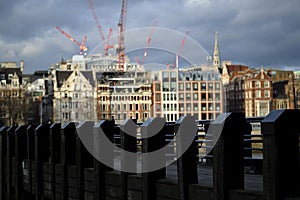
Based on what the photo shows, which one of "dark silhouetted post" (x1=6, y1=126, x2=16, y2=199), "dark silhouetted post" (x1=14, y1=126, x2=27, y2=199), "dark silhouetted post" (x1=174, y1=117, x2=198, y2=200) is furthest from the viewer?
"dark silhouetted post" (x1=6, y1=126, x2=16, y2=199)

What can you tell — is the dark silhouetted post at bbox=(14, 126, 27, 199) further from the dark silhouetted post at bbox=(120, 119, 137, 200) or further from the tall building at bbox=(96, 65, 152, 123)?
the tall building at bbox=(96, 65, 152, 123)

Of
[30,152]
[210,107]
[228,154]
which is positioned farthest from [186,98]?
[228,154]

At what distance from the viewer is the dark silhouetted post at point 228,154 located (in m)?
11.1

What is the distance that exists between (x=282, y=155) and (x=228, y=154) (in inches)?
61.0

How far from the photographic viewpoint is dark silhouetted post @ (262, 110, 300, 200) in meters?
9.69

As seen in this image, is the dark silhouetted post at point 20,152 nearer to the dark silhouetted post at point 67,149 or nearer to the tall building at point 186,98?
the dark silhouetted post at point 67,149

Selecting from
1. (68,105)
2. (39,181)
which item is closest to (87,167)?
(39,181)

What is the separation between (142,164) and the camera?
48.9ft

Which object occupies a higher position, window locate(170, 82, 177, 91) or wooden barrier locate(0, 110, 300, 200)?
window locate(170, 82, 177, 91)

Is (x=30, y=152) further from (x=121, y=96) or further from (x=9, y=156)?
(x=121, y=96)

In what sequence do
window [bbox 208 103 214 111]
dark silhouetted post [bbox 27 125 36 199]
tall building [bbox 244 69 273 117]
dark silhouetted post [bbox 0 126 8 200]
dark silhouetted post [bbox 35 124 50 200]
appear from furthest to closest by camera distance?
1. tall building [bbox 244 69 273 117]
2. window [bbox 208 103 214 111]
3. dark silhouetted post [bbox 0 126 8 200]
4. dark silhouetted post [bbox 27 125 36 199]
5. dark silhouetted post [bbox 35 124 50 200]

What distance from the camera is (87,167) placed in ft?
60.9

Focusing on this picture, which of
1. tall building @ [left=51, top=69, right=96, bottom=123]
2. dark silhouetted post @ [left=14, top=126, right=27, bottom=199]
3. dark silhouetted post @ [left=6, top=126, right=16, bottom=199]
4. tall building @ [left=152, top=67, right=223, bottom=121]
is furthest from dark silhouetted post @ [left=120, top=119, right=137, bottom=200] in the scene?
tall building @ [left=51, top=69, right=96, bottom=123]

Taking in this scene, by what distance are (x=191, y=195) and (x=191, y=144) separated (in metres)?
1.06
